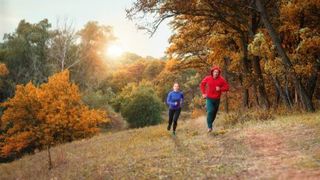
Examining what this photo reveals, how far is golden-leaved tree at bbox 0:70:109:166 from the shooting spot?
143 ft

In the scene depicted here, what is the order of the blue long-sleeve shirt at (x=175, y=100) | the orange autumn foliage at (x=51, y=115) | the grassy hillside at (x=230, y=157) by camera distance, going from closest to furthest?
the grassy hillside at (x=230, y=157), the blue long-sleeve shirt at (x=175, y=100), the orange autumn foliage at (x=51, y=115)

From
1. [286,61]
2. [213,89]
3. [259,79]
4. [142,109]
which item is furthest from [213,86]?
[142,109]

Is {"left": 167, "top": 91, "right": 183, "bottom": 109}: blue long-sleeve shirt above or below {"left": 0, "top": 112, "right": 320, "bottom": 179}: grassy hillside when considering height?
above

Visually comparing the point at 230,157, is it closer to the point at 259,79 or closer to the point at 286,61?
the point at 286,61

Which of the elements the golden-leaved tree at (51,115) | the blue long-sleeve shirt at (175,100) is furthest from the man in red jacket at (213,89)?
the golden-leaved tree at (51,115)

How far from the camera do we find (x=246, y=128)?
623 inches

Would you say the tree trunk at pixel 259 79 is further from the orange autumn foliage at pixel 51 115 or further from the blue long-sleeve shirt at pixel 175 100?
the orange autumn foliage at pixel 51 115

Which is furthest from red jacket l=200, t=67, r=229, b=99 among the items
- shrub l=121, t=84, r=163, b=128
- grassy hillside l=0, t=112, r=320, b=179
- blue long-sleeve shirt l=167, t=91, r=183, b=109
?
shrub l=121, t=84, r=163, b=128

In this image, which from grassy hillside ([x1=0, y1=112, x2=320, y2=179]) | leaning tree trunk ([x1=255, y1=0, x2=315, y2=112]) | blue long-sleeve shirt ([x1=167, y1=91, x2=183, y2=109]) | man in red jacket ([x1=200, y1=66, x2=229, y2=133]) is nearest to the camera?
grassy hillside ([x1=0, y1=112, x2=320, y2=179])

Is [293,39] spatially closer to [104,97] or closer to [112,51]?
[104,97]

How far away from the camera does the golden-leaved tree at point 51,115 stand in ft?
143

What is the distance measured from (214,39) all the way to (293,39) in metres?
4.25

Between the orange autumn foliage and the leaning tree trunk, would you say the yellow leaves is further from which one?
the leaning tree trunk

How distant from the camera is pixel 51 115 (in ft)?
138
